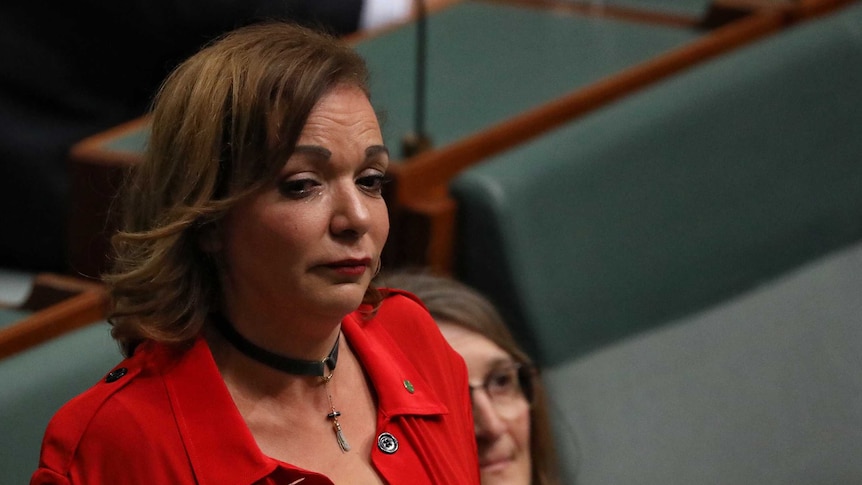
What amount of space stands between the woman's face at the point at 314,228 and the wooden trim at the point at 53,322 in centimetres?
48

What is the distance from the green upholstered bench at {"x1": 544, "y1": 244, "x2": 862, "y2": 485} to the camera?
5.84 ft

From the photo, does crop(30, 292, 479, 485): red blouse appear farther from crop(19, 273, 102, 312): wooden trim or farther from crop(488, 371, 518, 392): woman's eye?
crop(19, 273, 102, 312): wooden trim

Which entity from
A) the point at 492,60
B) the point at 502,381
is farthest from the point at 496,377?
the point at 492,60

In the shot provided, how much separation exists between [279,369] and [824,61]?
1.56 m

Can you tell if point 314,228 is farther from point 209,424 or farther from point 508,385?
point 508,385

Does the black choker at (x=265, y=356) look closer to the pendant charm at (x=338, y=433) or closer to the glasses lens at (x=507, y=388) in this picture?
the pendant charm at (x=338, y=433)

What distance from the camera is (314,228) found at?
87 centimetres

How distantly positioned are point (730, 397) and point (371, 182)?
1.12 metres

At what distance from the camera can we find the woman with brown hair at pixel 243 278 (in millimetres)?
864

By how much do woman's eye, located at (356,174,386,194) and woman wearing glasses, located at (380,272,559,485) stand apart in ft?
1.72

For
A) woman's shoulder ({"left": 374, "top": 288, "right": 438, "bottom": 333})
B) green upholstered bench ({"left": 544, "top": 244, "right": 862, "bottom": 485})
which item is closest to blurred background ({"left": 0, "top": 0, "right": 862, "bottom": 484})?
green upholstered bench ({"left": 544, "top": 244, "right": 862, "bottom": 485})

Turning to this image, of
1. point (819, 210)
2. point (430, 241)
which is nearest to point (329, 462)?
point (430, 241)

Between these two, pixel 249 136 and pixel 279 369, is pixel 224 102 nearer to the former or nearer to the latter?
pixel 249 136

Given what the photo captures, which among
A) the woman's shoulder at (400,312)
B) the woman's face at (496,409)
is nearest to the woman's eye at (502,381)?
the woman's face at (496,409)
